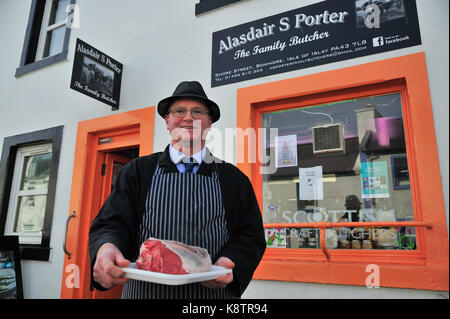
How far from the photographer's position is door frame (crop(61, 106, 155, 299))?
13.4 ft

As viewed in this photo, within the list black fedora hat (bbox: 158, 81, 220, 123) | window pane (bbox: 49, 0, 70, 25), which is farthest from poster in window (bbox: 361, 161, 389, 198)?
window pane (bbox: 49, 0, 70, 25)

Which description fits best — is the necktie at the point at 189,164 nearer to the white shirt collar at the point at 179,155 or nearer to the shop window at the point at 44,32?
the white shirt collar at the point at 179,155

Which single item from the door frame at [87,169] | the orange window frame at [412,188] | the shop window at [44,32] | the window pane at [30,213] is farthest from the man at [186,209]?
the shop window at [44,32]

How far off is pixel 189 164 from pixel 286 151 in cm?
147

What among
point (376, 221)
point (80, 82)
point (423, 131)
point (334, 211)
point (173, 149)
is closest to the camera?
point (173, 149)

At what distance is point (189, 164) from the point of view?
203 centimetres

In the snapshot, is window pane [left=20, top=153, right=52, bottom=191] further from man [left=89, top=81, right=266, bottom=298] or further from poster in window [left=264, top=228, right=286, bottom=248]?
man [left=89, top=81, right=266, bottom=298]

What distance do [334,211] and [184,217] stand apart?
1.61 meters

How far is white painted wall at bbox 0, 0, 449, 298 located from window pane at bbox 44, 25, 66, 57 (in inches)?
17.8

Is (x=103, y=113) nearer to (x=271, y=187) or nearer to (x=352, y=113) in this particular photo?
(x=271, y=187)

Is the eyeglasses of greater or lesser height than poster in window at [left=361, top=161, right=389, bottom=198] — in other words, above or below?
above

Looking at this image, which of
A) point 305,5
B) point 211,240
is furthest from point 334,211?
point 305,5

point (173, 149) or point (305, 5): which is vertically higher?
point (305, 5)

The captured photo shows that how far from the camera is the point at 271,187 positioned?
3.24 m
